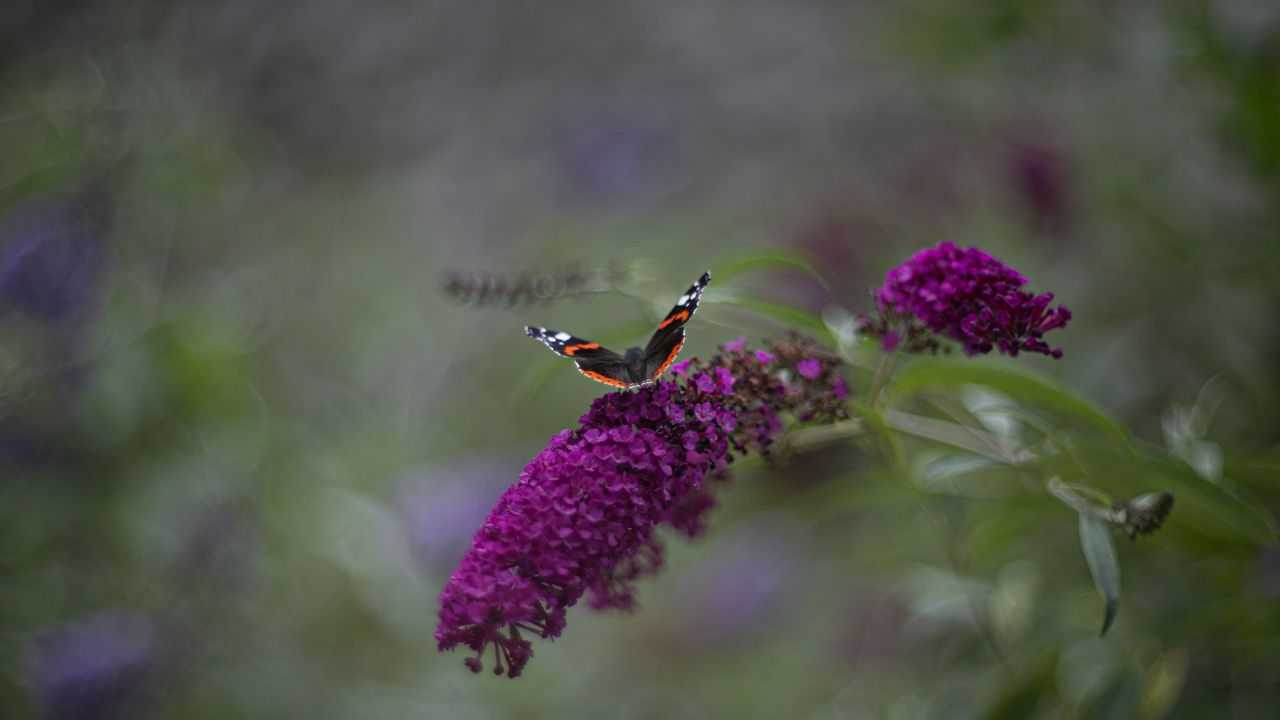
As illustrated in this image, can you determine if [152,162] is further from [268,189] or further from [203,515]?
[268,189]

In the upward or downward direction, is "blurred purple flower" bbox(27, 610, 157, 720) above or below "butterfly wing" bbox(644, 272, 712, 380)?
above

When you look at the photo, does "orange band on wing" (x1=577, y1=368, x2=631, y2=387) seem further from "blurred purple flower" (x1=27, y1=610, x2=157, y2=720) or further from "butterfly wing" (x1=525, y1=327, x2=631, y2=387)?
"blurred purple flower" (x1=27, y1=610, x2=157, y2=720)

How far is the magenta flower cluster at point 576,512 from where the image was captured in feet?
2.99

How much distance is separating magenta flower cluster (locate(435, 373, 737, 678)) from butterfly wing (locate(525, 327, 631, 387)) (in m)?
0.02

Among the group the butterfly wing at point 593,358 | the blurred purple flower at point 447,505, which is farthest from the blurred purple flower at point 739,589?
the butterfly wing at point 593,358

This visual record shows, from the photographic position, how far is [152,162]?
236cm

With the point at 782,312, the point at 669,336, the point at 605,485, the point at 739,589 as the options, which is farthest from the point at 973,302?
the point at 739,589

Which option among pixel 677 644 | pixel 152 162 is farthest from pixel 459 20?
pixel 677 644

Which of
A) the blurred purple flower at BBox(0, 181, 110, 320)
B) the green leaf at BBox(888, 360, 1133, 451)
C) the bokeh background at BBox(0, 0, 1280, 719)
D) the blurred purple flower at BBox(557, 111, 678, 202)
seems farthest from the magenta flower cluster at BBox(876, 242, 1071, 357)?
the blurred purple flower at BBox(557, 111, 678, 202)

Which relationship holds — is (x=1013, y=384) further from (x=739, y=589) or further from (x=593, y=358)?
(x=739, y=589)

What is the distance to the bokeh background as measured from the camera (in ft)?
4.57

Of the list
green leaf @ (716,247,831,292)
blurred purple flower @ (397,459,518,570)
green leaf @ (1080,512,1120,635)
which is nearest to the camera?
green leaf @ (1080,512,1120,635)

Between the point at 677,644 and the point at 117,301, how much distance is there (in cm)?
175

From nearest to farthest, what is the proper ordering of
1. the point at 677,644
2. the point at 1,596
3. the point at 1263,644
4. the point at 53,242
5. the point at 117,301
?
the point at 1263,644
the point at 1,596
the point at 53,242
the point at 117,301
the point at 677,644
